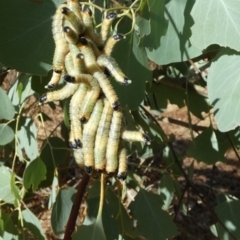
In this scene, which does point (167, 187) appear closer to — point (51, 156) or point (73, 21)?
point (51, 156)

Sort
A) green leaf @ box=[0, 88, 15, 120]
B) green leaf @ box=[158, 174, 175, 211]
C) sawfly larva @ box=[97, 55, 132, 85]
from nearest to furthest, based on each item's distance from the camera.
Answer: sawfly larva @ box=[97, 55, 132, 85] → green leaf @ box=[0, 88, 15, 120] → green leaf @ box=[158, 174, 175, 211]

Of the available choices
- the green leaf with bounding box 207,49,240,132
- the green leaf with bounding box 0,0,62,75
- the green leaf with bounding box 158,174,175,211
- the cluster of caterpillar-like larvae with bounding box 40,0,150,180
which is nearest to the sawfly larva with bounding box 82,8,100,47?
the cluster of caterpillar-like larvae with bounding box 40,0,150,180

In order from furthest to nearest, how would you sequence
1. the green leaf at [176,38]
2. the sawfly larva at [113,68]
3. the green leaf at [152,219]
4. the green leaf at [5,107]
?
the green leaf at [152,219] < the green leaf at [5,107] < the green leaf at [176,38] < the sawfly larva at [113,68]

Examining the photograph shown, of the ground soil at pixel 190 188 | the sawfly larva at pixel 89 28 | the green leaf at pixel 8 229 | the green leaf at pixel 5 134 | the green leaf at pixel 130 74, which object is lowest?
the ground soil at pixel 190 188

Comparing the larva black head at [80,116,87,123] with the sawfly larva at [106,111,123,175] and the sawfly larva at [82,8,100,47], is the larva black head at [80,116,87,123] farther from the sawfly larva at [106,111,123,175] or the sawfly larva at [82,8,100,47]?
the sawfly larva at [82,8,100,47]

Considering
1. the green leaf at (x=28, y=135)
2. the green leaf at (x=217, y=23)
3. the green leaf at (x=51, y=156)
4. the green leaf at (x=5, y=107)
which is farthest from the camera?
the green leaf at (x=51, y=156)

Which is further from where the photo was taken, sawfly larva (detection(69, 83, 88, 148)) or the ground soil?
the ground soil

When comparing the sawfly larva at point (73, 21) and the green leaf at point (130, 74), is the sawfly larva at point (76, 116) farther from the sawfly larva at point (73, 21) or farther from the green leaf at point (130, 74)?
the green leaf at point (130, 74)

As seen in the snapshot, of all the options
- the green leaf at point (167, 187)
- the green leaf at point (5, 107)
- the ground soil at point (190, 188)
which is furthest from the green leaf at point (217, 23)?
the ground soil at point (190, 188)
